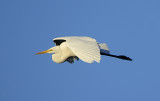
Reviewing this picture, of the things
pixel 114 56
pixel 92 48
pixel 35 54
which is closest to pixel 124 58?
pixel 114 56

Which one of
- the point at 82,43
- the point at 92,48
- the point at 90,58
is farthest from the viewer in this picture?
the point at 82,43

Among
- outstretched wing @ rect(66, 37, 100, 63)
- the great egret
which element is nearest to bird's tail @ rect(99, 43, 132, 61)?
the great egret

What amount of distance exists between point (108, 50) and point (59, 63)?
5.66 ft

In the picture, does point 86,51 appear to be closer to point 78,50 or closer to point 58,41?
point 78,50

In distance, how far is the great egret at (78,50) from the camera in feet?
29.0

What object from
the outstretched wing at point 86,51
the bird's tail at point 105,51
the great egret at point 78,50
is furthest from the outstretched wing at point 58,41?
the outstretched wing at point 86,51

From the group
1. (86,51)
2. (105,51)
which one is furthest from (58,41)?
(86,51)

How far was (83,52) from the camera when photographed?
904cm

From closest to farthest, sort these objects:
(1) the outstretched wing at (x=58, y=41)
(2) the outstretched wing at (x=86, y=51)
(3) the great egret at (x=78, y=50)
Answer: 1. (2) the outstretched wing at (x=86, y=51)
2. (3) the great egret at (x=78, y=50)
3. (1) the outstretched wing at (x=58, y=41)

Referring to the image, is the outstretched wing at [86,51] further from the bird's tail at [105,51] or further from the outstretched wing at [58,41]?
the bird's tail at [105,51]

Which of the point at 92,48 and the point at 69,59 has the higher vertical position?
the point at 92,48

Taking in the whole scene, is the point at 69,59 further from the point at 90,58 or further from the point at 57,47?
the point at 90,58

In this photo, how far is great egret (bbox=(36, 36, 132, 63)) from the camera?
8.85 meters

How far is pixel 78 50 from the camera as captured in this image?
→ 30.3 ft
